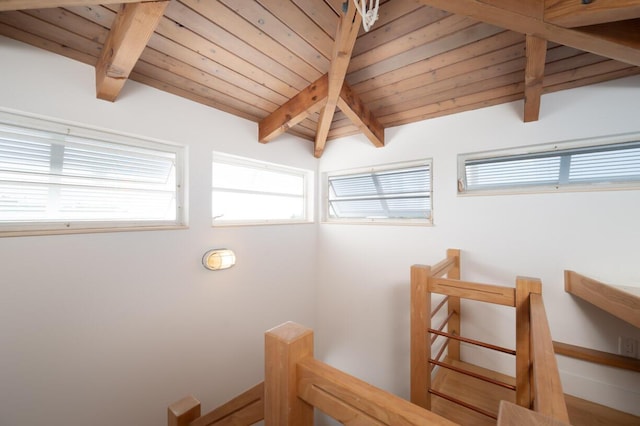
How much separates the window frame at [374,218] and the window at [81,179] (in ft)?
5.06

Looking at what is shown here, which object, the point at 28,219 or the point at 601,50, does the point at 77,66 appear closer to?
the point at 28,219

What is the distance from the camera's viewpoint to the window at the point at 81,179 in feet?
4.18

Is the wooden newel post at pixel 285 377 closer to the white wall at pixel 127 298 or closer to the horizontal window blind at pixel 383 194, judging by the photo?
the white wall at pixel 127 298

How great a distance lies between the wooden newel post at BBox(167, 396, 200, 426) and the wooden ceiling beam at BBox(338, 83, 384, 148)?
205 centimetres

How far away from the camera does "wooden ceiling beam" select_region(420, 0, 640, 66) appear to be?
946 millimetres

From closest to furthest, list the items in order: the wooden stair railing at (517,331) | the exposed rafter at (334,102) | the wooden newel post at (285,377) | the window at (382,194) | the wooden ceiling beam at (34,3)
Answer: the wooden newel post at (285,377) < the wooden stair railing at (517,331) < the wooden ceiling beam at (34,3) < the exposed rafter at (334,102) < the window at (382,194)

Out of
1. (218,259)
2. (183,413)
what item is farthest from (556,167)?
(183,413)

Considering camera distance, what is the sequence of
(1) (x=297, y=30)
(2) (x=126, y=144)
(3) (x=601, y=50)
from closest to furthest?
(3) (x=601, y=50) < (1) (x=297, y=30) < (2) (x=126, y=144)

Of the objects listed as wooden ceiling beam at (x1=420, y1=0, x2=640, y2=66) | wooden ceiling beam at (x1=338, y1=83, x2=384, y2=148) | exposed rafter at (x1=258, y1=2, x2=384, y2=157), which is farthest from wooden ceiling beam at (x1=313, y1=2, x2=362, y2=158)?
wooden ceiling beam at (x1=420, y1=0, x2=640, y2=66)

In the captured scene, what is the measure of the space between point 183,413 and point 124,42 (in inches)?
71.0

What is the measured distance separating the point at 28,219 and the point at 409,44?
2405 millimetres

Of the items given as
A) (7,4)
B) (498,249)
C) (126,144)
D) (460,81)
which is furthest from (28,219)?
(498,249)

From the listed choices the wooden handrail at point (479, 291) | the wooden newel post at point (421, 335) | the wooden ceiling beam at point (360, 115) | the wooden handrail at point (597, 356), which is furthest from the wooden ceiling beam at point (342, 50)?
the wooden handrail at point (597, 356)

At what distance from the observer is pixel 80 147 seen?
1.46 meters
